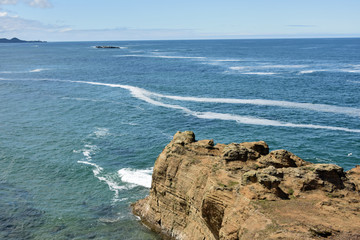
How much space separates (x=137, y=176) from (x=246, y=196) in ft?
80.2

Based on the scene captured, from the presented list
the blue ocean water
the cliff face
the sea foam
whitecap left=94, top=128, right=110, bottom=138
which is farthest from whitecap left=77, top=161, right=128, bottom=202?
the sea foam

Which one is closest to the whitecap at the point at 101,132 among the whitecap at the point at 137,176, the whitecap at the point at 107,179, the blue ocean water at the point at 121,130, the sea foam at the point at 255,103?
the blue ocean water at the point at 121,130

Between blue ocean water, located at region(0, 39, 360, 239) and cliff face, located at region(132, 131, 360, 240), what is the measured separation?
4.63 meters

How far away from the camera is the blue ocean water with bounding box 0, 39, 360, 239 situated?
126 feet

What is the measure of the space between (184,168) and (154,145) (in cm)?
2384

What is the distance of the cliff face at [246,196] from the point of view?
2125 centimetres

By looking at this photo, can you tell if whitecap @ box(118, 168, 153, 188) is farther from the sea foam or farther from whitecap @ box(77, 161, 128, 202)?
the sea foam

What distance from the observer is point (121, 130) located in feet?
210

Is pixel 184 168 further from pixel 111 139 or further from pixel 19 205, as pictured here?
pixel 111 139

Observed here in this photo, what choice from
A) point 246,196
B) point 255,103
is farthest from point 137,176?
point 255,103

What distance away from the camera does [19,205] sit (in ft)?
129

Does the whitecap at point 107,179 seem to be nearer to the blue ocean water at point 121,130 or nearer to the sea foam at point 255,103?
the blue ocean water at point 121,130

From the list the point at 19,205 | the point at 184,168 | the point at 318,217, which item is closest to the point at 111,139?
the point at 19,205

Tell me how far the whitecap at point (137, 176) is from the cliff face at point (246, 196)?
8168 millimetres
